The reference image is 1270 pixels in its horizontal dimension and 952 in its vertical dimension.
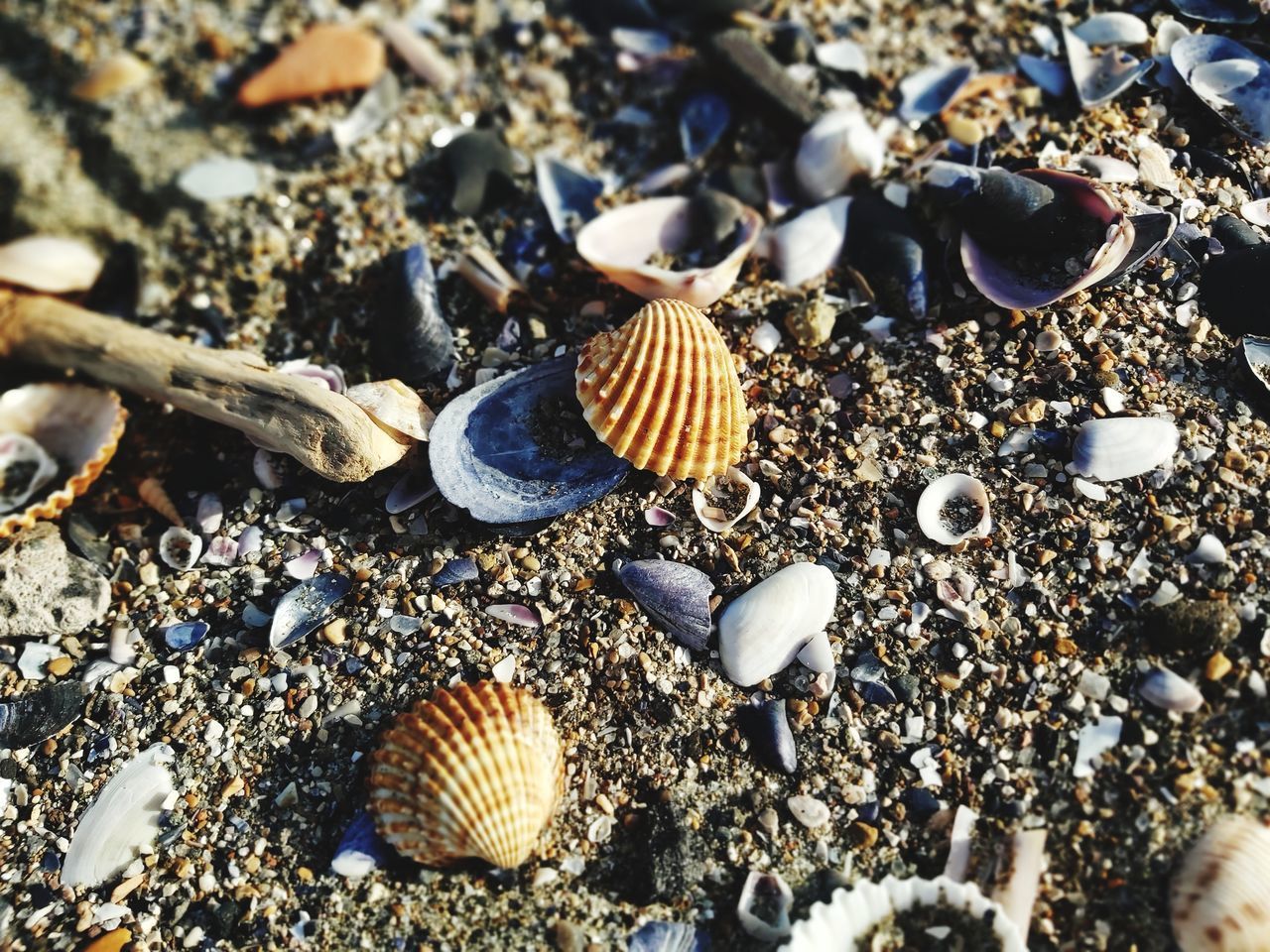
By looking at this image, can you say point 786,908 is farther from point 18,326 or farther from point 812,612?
point 18,326

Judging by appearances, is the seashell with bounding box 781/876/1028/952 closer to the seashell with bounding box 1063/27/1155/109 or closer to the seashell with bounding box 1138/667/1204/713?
the seashell with bounding box 1138/667/1204/713

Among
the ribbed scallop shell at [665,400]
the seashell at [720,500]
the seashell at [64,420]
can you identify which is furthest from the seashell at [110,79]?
the seashell at [720,500]

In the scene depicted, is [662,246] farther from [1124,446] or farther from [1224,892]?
[1224,892]

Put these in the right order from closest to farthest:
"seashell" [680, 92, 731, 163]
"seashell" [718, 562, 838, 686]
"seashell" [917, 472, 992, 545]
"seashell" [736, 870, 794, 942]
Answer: "seashell" [736, 870, 794, 942]
"seashell" [718, 562, 838, 686]
"seashell" [917, 472, 992, 545]
"seashell" [680, 92, 731, 163]

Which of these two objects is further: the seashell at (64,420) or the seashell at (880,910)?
the seashell at (64,420)

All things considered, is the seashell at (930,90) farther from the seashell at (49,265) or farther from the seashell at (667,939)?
the seashell at (49,265)

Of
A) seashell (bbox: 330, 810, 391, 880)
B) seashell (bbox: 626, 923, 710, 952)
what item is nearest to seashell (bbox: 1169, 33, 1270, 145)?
seashell (bbox: 626, 923, 710, 952)
